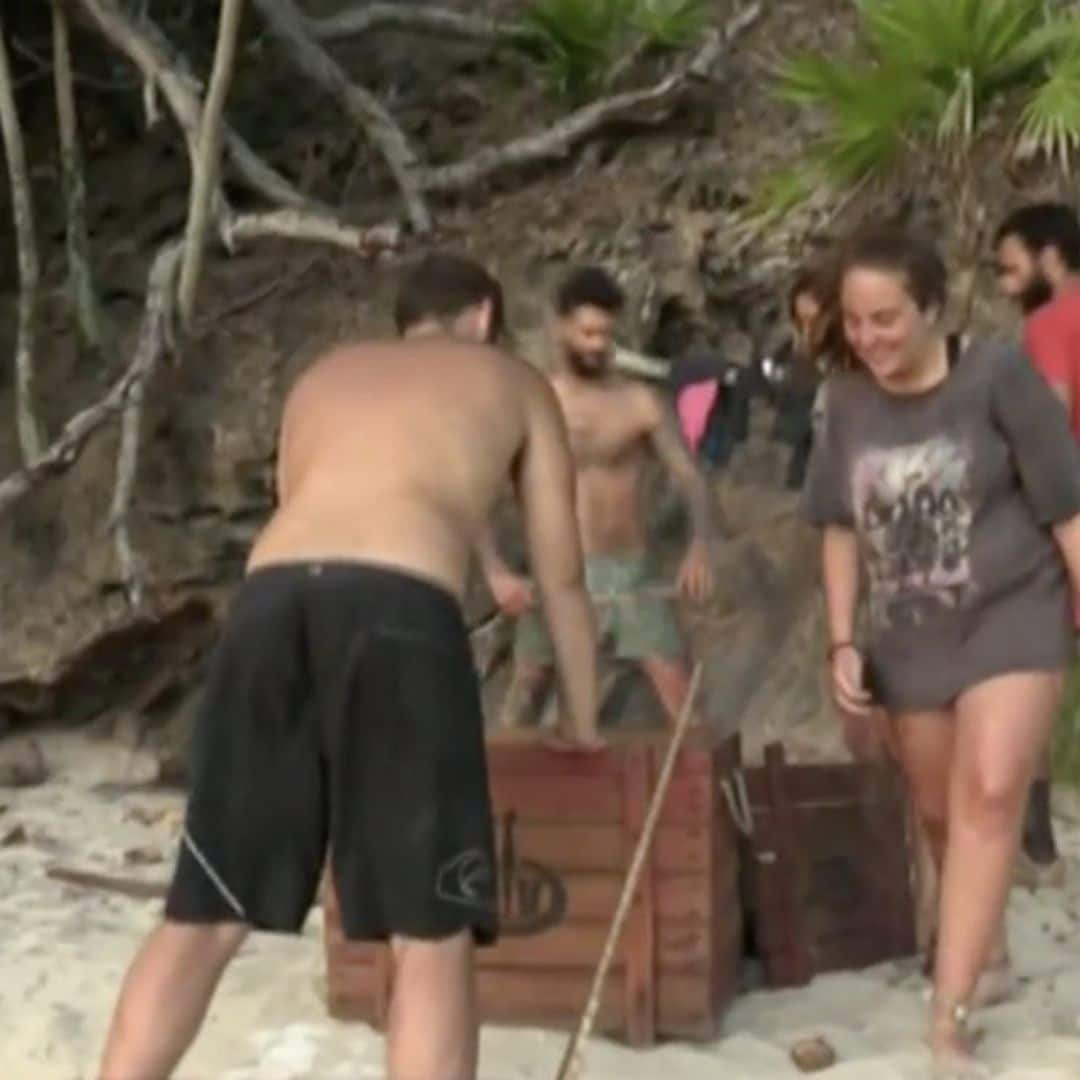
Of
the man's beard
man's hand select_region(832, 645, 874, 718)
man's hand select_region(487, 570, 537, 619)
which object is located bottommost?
man's hand select_region(487, 570, 537, 619)

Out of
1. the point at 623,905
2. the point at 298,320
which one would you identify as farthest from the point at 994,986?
the point at 298,320

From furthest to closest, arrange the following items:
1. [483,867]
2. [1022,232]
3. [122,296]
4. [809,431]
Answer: [122,296], [809,431], [1022,232], [483,867]

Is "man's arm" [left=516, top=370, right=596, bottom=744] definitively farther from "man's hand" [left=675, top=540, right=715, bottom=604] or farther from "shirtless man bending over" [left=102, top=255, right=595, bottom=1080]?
"man's hand" [left=675, top=540, right=715, bottom=604]

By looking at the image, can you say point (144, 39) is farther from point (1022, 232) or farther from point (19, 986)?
point (19, 986)

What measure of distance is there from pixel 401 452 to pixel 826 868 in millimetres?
Result: 1893

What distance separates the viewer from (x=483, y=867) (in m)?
4.37

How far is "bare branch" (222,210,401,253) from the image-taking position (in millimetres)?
8727

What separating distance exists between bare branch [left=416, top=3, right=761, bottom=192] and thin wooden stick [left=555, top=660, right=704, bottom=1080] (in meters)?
4.55

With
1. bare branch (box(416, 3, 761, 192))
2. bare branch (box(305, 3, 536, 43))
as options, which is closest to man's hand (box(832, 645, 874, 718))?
bare branch (box(416, 3, 761, 192))

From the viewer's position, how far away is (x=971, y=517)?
4973 millimetres

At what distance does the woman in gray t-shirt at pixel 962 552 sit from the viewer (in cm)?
493

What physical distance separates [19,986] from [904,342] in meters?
2.39

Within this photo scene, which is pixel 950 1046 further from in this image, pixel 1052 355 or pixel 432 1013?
pixel 1052 355

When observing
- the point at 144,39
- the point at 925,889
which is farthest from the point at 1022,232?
the point at 144,39
